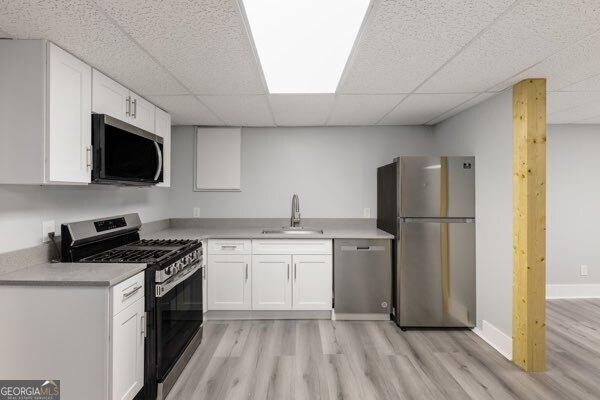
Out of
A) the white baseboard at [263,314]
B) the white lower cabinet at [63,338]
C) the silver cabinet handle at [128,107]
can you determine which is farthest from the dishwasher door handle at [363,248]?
the silver cabinet handle at [128,107]

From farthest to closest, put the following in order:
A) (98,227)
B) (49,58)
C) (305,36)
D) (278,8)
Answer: (98,227), (305,36), (49,58), (278,8)

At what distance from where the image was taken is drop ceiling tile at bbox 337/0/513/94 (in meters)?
1.41

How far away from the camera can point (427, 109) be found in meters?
3.08

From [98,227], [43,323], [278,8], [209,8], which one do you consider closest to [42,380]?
[43,323]

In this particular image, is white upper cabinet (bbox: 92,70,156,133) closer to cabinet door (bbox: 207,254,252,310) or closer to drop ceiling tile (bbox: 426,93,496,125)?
cabinet door (bbox: 207,254,252,310)

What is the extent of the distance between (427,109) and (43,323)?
3380 millimetres

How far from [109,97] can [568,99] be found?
152 inches

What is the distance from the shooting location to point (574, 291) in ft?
12.5

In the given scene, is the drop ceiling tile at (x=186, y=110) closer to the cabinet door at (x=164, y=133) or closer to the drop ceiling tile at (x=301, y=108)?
the cabinet door at (x=164, y=133)

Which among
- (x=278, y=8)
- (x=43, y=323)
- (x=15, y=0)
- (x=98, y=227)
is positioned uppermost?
Result: (x=278, y=8)

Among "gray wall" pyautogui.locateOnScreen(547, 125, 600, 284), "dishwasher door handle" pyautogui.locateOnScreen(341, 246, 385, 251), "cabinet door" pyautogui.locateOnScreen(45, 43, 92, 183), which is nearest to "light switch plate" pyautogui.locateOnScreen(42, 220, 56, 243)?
"cabinet door" pyautogui.locateOnScreen(45, 43, 92, 183)

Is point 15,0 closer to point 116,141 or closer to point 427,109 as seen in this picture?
point 116,141

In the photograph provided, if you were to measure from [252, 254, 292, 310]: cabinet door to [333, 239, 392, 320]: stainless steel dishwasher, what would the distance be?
50 centimetres

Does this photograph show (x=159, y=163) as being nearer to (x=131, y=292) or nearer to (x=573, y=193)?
(x=131, y=292)
